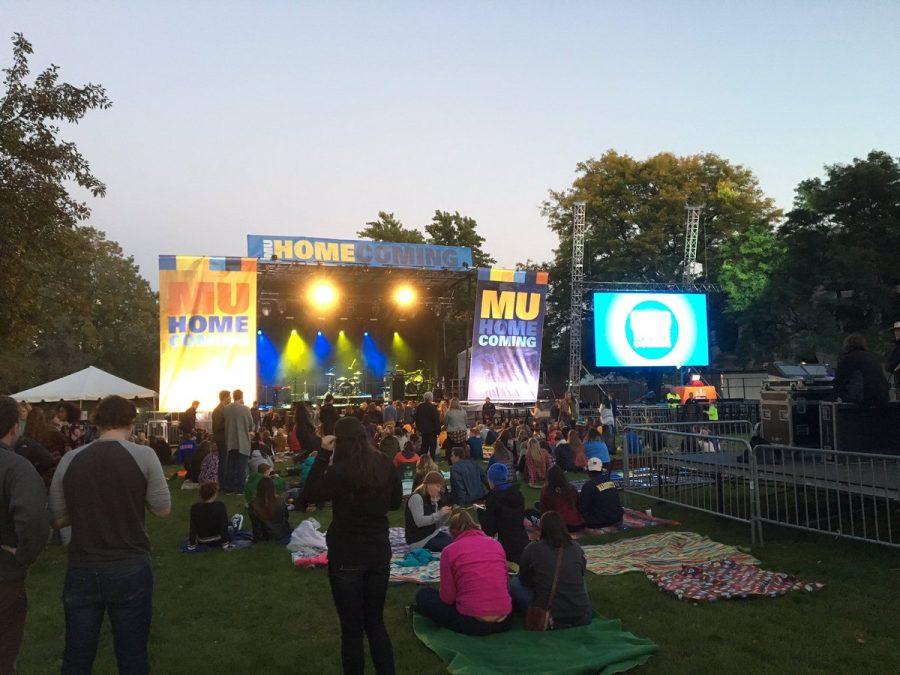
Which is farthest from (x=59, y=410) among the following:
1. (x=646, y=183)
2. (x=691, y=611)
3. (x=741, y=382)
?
(x=646, y=183)

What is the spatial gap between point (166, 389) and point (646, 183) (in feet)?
102

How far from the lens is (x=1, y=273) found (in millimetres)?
11359

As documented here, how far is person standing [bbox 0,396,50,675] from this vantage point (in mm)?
3062

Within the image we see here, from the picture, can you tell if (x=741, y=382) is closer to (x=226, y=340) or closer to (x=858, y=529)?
(x=226, y=340)

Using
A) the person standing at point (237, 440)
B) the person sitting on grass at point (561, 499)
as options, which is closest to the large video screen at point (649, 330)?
the person standing at point (237, 440)

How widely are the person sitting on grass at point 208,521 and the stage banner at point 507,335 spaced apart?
52.3 ft

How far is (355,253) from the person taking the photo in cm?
2489

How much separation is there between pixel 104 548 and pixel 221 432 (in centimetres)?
894

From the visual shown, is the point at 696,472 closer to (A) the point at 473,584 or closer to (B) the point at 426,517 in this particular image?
(B) the point at 426,517

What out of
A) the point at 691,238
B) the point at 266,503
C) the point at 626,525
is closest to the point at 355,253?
the point at 691,238

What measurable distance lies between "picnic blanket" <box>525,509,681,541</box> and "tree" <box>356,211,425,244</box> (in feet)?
126

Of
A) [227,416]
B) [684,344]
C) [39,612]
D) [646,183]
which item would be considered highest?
[646,183]

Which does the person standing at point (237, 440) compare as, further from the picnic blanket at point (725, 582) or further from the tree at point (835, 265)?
the tree at point (835, 265)

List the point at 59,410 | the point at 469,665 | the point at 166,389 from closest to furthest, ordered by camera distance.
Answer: the point at 469,665, the point at 59,410, the point at 166,389
